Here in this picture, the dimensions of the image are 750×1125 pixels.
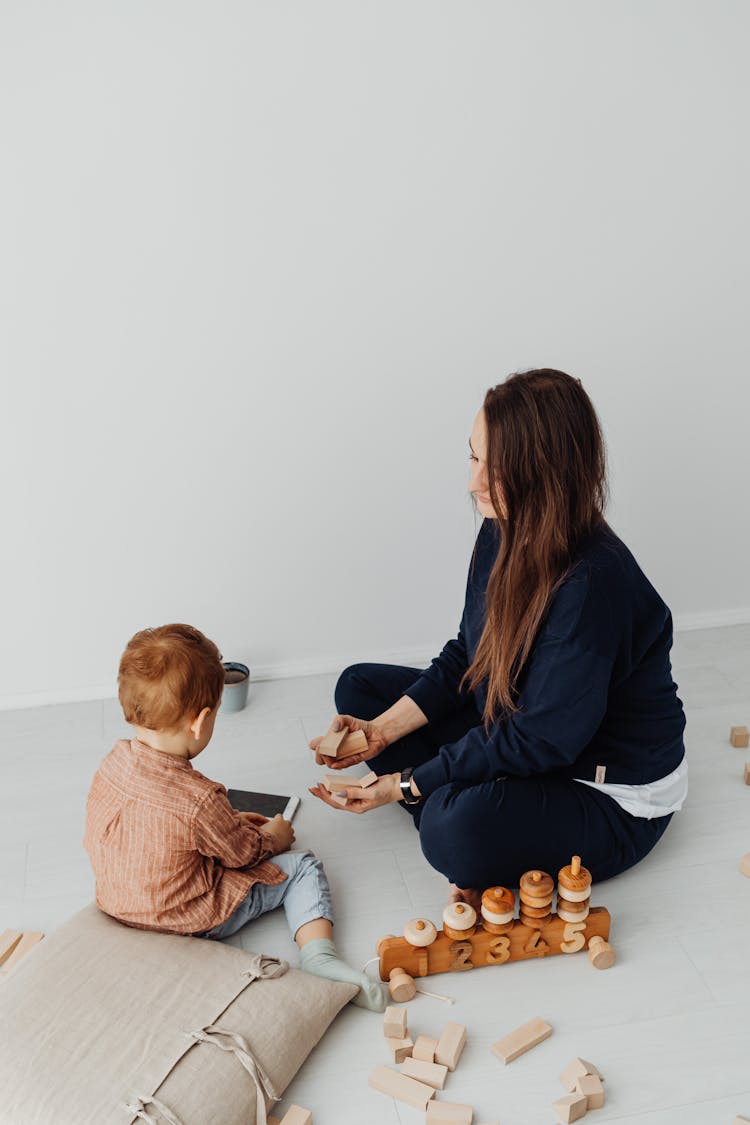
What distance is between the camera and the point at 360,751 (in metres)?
2.12

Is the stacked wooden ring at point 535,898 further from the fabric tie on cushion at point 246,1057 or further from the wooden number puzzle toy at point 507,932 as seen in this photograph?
the fabric tie on cushion at point 246,1057

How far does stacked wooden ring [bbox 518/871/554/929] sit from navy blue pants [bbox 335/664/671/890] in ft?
0.21

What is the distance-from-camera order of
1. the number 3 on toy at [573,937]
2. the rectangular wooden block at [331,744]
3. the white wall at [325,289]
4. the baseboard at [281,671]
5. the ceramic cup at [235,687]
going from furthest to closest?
the baseboard at [281,671] → the ceramic cup at [235,687] → the white wall at [325,289] → the rectangular wooden block at [331,744] → the number 3 on toy at [573,937]

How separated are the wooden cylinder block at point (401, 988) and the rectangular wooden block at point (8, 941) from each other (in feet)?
2.20

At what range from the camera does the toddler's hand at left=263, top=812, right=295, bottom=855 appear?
6.75 ft

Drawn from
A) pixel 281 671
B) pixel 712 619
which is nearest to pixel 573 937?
pixel 281 671

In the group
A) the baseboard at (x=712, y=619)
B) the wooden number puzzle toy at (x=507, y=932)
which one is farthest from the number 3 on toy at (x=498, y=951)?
the baseboard at (x=712, y=619)

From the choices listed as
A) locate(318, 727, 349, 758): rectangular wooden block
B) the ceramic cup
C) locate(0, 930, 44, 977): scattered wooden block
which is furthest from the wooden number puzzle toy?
the ceramic cup

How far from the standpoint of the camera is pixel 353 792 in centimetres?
197

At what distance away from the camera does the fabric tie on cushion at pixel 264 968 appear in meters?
1.71

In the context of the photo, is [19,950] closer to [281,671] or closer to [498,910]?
[498,910]

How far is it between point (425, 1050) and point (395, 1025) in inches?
2.4

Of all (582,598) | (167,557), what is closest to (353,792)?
(582,598)

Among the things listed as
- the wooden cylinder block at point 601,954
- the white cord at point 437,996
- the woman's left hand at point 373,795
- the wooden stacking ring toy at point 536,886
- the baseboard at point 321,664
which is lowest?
the white cord at point 437,996
